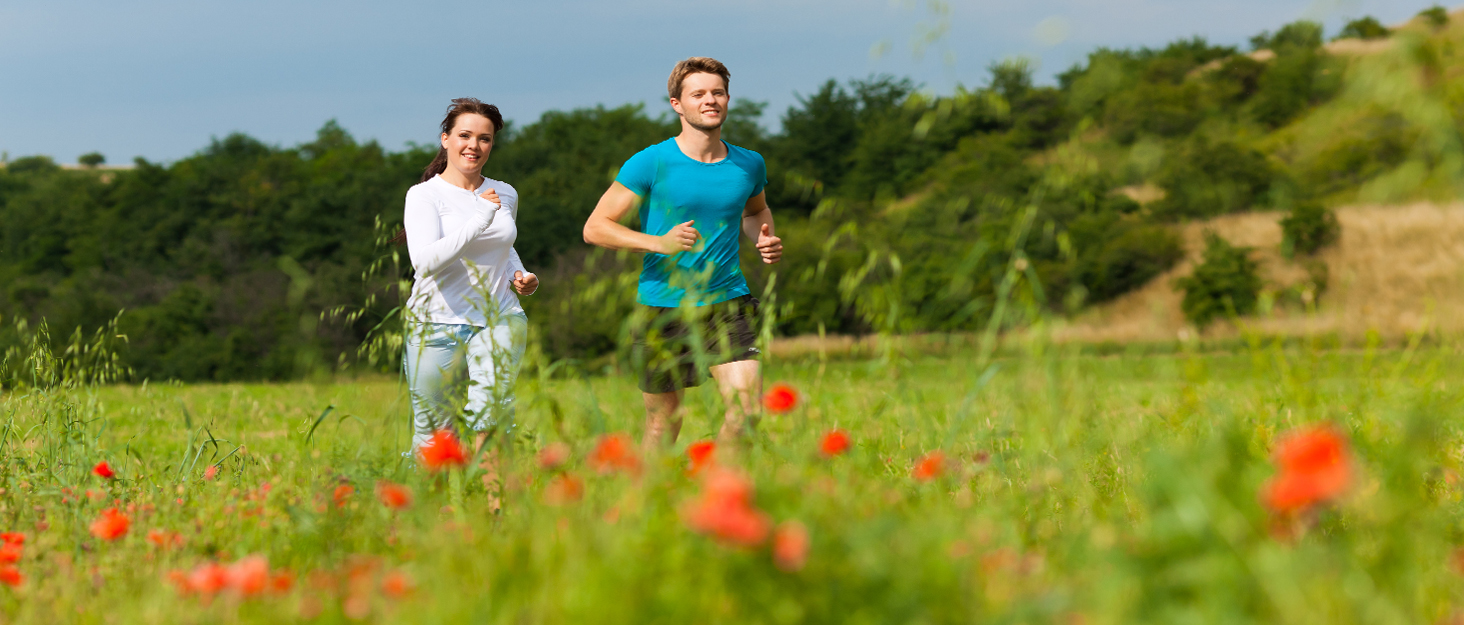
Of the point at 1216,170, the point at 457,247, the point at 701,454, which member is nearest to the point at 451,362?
the point at 457,247

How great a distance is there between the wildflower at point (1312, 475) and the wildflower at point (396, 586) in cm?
136

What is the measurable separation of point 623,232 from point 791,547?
104 inches

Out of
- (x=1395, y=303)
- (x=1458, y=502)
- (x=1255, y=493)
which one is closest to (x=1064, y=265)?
(x=1395, y=303)

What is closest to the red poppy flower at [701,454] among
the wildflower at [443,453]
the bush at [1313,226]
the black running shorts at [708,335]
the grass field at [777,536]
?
the grass field at [777,536]

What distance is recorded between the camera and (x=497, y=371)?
10.6 feet

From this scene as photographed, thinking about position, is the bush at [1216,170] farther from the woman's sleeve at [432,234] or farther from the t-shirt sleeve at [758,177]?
the woman's sleeve at [432,234]

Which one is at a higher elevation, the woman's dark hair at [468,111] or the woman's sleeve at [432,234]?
the woman's dark hair at [468,111]

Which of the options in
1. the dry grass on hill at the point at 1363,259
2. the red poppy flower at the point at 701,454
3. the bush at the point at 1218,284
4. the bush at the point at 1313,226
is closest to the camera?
the red poppy flower at the point at 701,454

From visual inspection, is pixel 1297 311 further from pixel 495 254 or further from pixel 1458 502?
pixel 495 254

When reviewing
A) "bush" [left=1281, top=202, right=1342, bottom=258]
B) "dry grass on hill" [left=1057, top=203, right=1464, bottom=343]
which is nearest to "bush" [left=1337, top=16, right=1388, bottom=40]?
"dry grass on hill" [left=1057, top=203, right=1464, bottom=343]

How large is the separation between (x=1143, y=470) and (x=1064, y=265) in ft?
81.7

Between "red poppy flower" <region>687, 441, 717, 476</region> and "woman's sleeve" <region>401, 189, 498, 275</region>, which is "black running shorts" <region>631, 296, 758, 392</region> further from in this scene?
"red poppy flower" <region>687, 441, 717, 476</region>

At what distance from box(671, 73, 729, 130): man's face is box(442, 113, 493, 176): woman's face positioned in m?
0.86

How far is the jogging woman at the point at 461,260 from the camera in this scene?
12.5 ft
